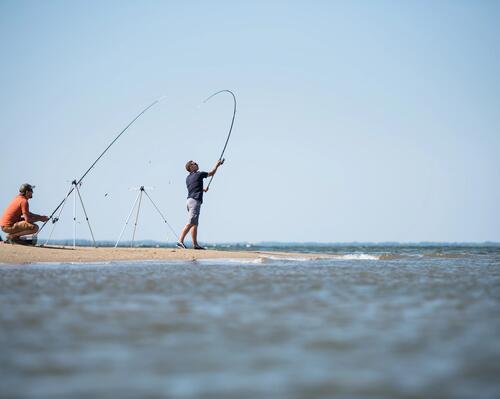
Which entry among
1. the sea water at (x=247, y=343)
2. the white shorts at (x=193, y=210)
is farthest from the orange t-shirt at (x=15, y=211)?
the sea water at (x=247, y=343)

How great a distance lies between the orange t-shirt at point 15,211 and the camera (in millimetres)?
13070

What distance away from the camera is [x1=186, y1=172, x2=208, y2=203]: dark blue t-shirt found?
14.5m

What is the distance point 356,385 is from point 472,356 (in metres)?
0.90

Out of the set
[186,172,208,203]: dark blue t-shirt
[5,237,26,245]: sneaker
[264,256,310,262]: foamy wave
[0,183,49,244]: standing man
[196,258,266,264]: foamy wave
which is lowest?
[196,258,266,264]: foamy wave

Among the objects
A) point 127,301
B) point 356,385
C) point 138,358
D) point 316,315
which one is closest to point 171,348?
point 138,358

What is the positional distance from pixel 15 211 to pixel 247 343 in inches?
418

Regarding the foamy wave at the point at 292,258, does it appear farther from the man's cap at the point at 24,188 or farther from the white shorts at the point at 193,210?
the man's cap at the point at 24,188

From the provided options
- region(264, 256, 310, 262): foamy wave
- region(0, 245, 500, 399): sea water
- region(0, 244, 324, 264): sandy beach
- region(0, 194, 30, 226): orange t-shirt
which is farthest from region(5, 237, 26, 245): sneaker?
region(0, 245, 500, 399): sea water

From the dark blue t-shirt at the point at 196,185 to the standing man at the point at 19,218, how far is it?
340 centimetres

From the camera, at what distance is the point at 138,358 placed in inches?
133

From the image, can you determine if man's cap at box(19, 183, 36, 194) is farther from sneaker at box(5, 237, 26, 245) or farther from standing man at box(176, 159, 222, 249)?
standing man at box(176, 159, 222, 249)

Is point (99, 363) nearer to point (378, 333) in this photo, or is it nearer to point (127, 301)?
point (378, 333)

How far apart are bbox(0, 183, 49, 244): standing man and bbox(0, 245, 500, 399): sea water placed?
6577mm

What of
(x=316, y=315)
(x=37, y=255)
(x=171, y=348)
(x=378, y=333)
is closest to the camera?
(x=171, y=348)
